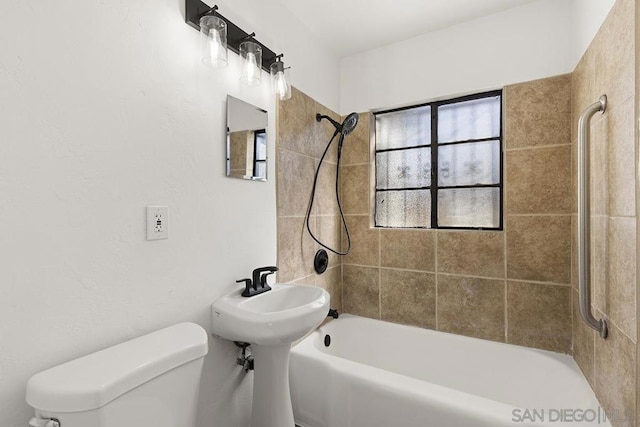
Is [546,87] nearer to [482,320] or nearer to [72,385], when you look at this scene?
[482,320]

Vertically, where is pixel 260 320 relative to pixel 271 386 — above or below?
above

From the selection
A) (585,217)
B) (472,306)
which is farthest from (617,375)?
(472,306)

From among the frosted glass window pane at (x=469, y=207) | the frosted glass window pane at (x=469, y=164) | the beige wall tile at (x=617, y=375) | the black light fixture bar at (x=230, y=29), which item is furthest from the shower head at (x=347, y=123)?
the beige wall tile at (x=617, y=375)

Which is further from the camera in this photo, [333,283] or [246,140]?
[333,283]

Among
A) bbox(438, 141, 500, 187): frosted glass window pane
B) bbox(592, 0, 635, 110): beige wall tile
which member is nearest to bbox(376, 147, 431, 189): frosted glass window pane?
bbox(438, 141, 500, 187): frosted glass window pane

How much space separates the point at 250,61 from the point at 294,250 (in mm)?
→ 1058

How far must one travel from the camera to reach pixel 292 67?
1843 mm

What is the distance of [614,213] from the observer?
1118 millimetres

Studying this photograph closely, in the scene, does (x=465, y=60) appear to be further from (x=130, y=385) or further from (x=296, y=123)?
(x=130, y=385)

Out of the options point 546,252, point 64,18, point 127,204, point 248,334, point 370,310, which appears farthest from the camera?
point 370,310

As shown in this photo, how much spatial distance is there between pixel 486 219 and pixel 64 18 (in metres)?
2.23

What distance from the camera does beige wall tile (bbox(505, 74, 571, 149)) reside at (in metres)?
1.66

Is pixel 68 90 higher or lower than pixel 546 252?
higher

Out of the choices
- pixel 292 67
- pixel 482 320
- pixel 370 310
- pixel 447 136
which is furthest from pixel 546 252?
pixel 292 67
